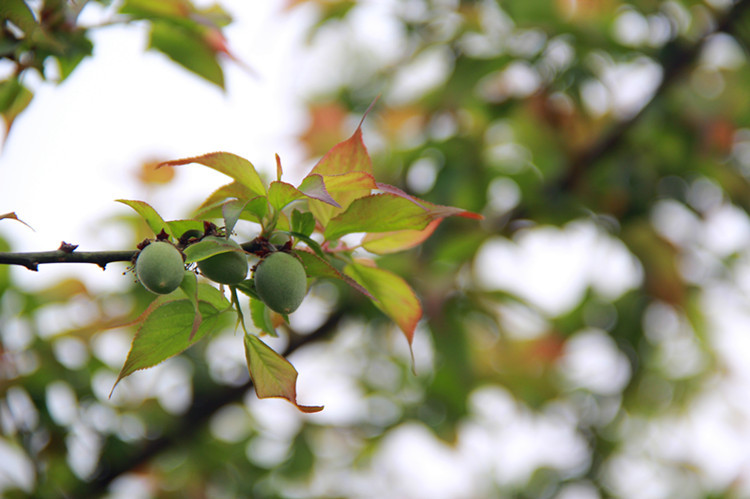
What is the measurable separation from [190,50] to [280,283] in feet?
0.78

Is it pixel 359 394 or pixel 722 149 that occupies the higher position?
pixel 722 149

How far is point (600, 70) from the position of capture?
733mm

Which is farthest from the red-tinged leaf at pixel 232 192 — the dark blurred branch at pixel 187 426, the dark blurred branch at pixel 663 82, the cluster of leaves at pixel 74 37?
the dark blurred branch at pixel 663 82

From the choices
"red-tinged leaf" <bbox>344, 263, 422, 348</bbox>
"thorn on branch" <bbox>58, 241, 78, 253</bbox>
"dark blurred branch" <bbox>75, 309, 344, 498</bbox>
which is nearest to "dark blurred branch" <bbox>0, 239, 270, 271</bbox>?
"thorn on branch" <bbox>58, 241, 78, 253</bbox>

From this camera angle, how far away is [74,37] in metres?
0.35

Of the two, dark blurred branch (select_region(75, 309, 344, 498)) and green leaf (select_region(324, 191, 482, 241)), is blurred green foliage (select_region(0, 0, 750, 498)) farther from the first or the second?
green leaf (select_region(324, 191, 482, 241))

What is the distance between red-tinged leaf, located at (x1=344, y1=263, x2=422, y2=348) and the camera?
0.27m

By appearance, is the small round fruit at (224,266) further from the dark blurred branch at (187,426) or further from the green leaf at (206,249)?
the dark blurred branch at (187,426)

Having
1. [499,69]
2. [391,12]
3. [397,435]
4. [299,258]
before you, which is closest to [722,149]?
[499,69]

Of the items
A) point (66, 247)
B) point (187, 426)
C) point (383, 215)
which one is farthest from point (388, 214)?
point (187, 426)

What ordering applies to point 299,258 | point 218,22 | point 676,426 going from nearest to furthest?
point 299,258, point 218,22, point 676,426

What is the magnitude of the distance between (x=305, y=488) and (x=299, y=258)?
733 mm

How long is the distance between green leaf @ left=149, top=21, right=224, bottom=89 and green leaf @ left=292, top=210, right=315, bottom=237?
0.61 ft

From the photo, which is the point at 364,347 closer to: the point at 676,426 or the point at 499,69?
the point at 499,69
